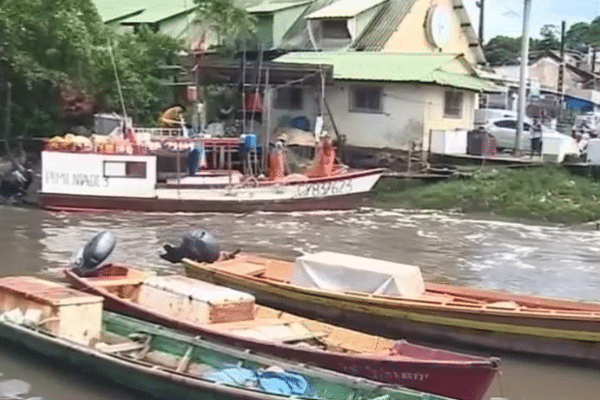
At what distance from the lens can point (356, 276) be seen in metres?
15.0

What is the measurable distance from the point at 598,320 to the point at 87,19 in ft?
78.0

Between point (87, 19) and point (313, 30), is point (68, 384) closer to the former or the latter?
point (87, 19)

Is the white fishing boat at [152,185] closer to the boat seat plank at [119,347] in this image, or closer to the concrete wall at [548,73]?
the boat seat plank at [119,347]

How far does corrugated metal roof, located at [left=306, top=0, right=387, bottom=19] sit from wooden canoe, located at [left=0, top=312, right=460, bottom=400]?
2645cm

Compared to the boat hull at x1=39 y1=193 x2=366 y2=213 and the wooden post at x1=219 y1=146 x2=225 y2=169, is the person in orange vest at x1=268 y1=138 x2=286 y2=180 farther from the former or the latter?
the wooden post at x1=219 y1=146 x2=225 y2=169

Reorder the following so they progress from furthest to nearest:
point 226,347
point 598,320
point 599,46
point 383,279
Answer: point 599,46 < point 383,279 < point 598,320 < point 226,347

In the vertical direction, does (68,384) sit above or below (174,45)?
below

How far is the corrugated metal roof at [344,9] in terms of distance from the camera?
37750 mm

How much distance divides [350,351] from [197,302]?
7.20 feet

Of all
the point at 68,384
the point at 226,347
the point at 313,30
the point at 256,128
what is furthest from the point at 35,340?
the point at 313,30

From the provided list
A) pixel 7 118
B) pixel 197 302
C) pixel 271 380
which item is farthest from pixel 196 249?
pixel 7 118

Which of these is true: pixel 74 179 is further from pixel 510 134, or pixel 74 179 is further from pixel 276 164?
pixel 510 134

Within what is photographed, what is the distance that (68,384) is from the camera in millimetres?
12016

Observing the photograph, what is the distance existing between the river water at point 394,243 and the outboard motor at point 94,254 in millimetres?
2365
